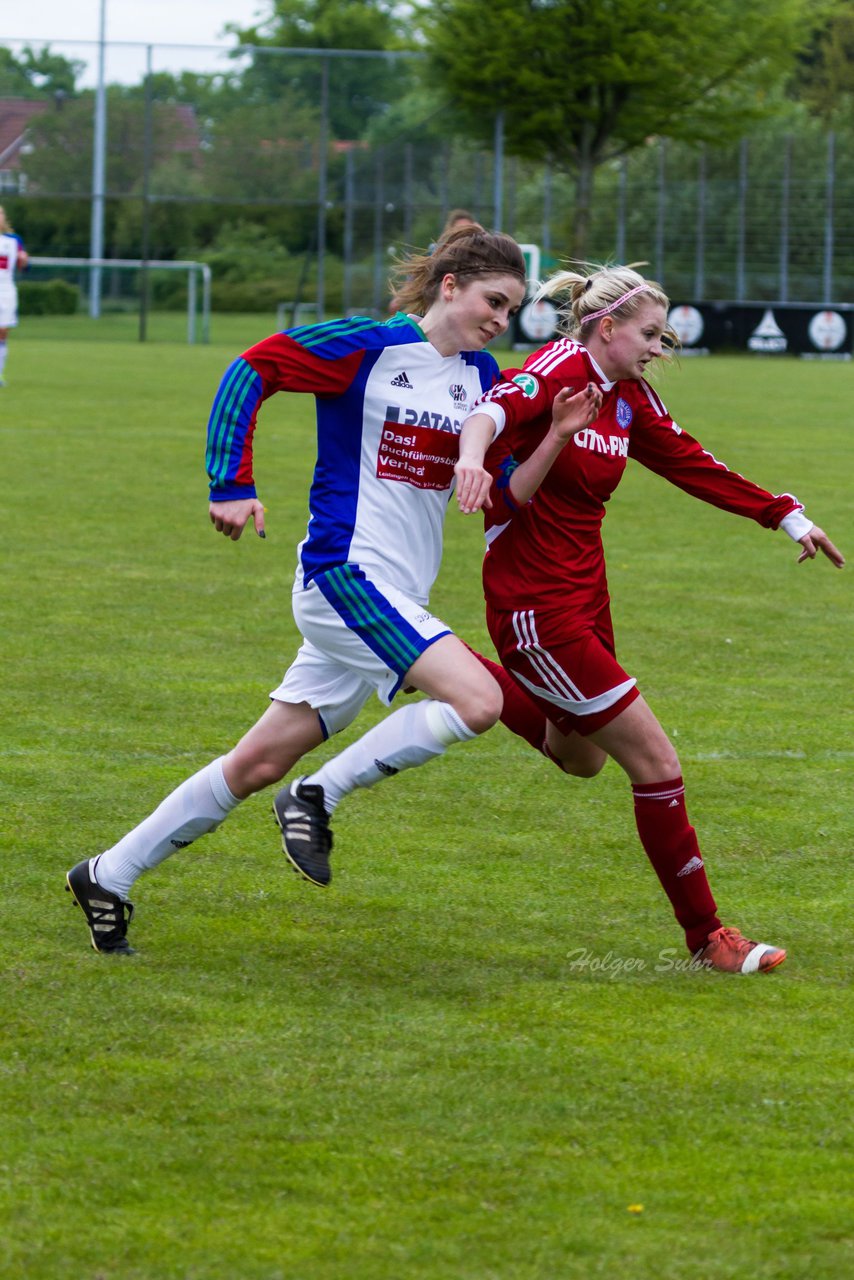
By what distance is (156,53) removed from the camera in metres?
37.4

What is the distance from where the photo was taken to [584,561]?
4.58 metres

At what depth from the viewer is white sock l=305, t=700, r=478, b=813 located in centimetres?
422

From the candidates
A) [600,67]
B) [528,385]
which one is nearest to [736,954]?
[528,385]

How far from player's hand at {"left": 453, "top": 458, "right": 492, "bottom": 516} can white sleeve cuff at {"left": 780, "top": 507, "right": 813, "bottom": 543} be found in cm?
110

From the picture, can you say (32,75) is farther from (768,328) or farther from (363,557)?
(363,557)

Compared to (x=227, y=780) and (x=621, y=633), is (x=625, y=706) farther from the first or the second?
(x=621, y=633)

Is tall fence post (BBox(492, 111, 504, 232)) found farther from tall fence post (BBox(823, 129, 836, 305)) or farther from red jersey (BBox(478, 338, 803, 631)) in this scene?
red jersey (BBox(478, 338, 803, 631))

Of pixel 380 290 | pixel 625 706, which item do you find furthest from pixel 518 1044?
pixel 380 290

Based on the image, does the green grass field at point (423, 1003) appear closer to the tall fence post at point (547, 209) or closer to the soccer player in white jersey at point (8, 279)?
the soccer player in white jersey at point (8, 279)

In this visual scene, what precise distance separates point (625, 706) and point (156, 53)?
35.7m

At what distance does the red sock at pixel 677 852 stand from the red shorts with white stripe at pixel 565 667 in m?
0.24
